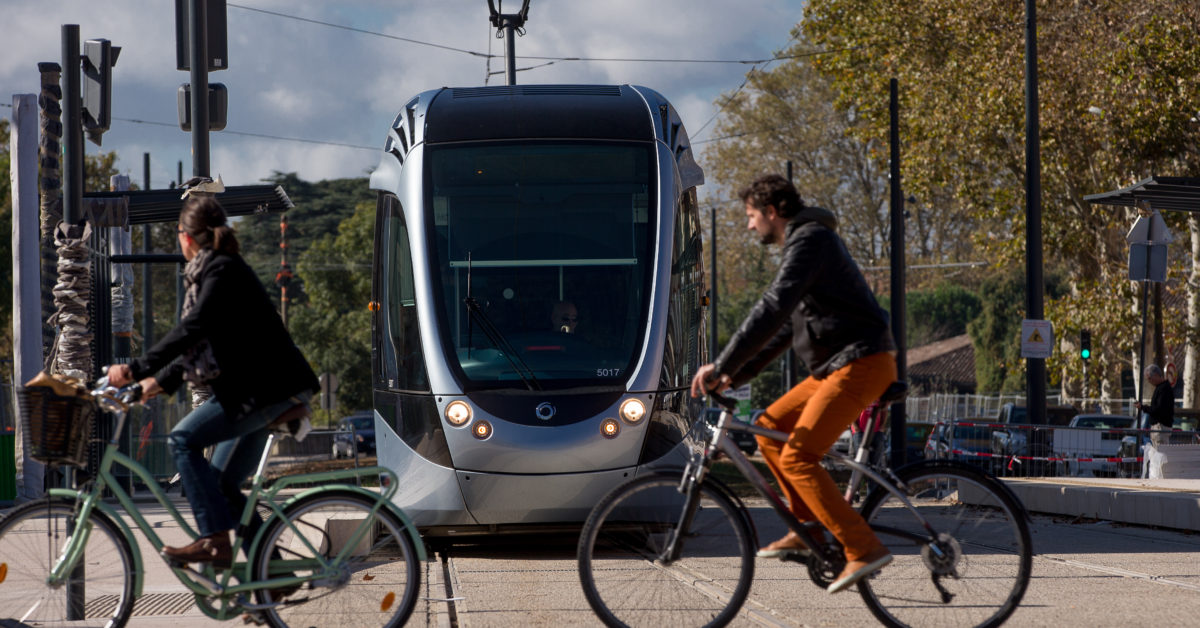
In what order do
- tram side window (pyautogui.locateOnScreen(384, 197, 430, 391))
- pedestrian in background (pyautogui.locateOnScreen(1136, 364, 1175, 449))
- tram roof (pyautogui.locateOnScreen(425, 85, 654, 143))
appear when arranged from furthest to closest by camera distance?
pedestrian in background (pyautogui.locateOnScreen(1136, 364, 1175, 449)), tram roof (pyautogui.locateOnScreen(425, 85, 654, 143)), tram side window (pyautogui.locateOnScreen(384, 197, 430, 391))

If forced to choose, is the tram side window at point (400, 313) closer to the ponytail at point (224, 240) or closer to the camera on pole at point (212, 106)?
the camera on pole at point (212, 106)

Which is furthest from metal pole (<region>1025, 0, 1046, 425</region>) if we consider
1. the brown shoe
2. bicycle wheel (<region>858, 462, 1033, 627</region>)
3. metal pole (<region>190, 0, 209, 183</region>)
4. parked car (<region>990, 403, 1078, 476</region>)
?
the brown shoe

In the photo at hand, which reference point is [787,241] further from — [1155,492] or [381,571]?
[1155,492]

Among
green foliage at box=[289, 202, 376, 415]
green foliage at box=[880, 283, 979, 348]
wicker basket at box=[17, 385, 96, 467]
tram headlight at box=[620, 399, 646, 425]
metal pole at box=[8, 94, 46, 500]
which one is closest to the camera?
wicker basket at box=[17, 385, 96, 467]

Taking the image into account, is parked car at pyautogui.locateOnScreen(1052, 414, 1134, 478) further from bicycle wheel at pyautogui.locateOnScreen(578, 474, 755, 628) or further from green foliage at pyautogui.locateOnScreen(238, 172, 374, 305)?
green foliage at pyautogui.locateOnScreen(238, 172, 374, 305)

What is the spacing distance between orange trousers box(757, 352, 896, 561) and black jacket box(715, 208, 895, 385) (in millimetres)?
65

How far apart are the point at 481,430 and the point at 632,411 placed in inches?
37.9

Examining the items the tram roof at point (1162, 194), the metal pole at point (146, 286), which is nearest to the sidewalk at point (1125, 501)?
the tram roof at point (1162, 194)

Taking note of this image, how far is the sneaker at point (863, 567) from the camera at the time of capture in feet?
18.5

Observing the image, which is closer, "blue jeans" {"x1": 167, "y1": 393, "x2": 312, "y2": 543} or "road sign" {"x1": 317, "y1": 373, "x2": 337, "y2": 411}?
"blue jeans" {"x1": 167, "y1": 393, "x2": 312, "y2": 543}

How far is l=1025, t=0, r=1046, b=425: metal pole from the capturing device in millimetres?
20516

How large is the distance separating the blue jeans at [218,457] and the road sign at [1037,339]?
1555cm

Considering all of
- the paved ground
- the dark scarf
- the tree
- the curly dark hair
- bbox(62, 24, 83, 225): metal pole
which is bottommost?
the paved ground

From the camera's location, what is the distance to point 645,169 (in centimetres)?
1043
